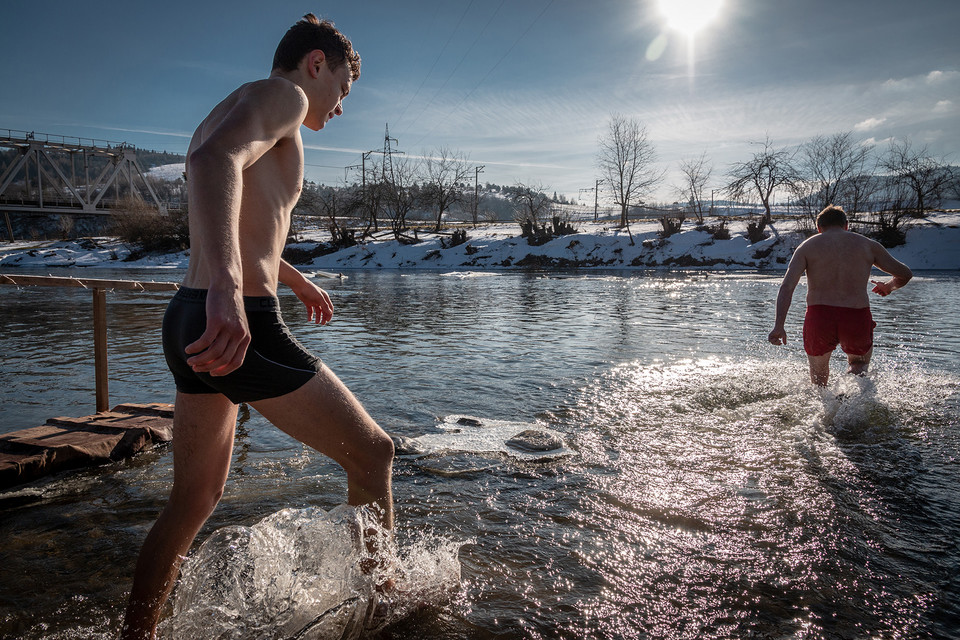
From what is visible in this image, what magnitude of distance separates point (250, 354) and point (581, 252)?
39658 mm

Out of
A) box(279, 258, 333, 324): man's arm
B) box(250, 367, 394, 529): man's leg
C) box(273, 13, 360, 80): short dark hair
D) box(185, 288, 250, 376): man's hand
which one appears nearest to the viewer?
box(185, 288, 250, 376): man's hand

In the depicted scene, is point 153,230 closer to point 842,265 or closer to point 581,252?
point 581,252

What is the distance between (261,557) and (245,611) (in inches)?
9.3

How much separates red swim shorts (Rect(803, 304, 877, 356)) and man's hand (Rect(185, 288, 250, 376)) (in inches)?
221

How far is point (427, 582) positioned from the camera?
2363 millimetres

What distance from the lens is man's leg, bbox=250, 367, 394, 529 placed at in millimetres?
1818

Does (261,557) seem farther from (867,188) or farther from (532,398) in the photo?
(867,188)

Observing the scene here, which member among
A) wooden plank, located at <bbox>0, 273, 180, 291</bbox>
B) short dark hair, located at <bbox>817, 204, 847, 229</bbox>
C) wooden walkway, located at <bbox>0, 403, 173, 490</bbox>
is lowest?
wooden walkway, located at <bbox>0, 403, 173, 490</bbox>

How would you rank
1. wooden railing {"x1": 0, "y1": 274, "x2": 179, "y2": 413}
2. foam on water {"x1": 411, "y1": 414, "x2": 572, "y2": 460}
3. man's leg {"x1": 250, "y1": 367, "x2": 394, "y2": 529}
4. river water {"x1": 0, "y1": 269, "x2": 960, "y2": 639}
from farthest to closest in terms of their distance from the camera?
wooden railing {"x1": 0, "y1": 274, "x2": 179, "y2": 413}
foam on water {"x1": 411, "y1": 414, "x2": 572, "y2": 460}
river water {"x1": 0, "y1": 269, "x2": 960, "y2": 639}
man's leg {"x1": 250, "y1": 367, "x2": 394, "y2": 529}

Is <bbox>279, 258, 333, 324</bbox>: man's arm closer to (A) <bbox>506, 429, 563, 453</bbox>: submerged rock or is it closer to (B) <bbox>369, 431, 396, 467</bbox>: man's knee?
(B) <bbox>369, 431, 396, 467</bbox>: man's knee

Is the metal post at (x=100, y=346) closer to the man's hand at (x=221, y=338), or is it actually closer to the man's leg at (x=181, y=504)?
the man's leg at (x=181, y=504)

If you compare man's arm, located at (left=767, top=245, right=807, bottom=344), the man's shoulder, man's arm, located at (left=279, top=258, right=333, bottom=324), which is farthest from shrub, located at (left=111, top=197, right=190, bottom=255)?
the man's shoulder

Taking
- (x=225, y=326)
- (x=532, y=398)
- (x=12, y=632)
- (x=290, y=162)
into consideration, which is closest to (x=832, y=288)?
(x=532, y=398)

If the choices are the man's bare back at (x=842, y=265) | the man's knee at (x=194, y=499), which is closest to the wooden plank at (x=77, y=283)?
the man's knee at (x=194, y=499)
